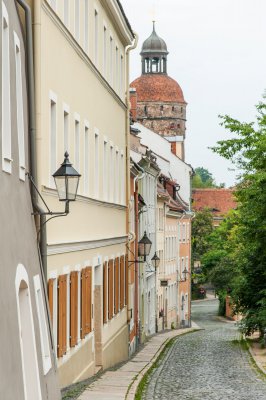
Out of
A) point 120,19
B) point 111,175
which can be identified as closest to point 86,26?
point 120,19

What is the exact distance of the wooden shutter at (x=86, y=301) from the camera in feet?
68.6

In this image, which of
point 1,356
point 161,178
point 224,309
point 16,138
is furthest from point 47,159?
point 224,309

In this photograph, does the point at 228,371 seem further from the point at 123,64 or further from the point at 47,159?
the point at 47,159

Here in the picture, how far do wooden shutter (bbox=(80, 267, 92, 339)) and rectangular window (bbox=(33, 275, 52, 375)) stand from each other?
5674 mm

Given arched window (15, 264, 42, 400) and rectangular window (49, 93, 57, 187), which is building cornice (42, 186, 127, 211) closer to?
rectangular window (49, 93, 57, 187)

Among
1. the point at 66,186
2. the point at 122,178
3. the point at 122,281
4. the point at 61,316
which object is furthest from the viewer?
the point at 122,281

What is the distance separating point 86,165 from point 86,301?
9.32 ft

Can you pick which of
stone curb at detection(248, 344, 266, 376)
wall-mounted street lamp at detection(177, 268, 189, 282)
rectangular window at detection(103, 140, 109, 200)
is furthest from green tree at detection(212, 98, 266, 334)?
wall-mounted street lamp at detection(177, 268, 189, 282)

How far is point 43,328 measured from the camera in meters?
14.9

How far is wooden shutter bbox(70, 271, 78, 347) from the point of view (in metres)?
18.9

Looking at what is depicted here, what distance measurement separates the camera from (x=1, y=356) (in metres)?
10.0

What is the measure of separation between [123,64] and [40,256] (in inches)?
668

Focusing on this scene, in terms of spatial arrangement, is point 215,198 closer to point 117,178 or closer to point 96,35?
point 117,178

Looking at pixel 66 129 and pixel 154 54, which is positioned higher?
pixel 154 54
